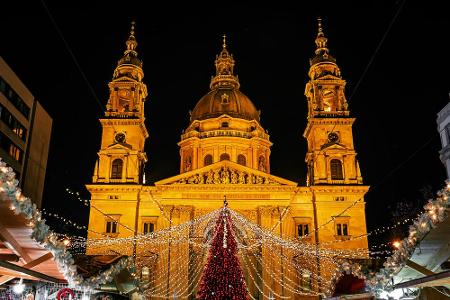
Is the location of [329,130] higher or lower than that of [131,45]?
lower

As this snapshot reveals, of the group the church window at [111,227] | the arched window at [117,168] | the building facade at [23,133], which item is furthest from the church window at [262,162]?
the building facade at [23,133]

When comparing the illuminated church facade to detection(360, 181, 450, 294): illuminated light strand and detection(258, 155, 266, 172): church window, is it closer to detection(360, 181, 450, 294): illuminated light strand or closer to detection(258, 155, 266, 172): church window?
detection(258, 155, 266, 172): church window

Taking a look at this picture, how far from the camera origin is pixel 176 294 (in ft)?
134

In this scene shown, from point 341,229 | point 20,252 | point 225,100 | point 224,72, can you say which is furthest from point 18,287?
point 224,72

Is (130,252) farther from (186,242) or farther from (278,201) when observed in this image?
(278,201)

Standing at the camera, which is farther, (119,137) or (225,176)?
(119,137)

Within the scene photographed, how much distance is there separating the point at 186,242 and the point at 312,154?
14.8 meters

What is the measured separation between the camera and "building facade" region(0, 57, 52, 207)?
4006 centimetres

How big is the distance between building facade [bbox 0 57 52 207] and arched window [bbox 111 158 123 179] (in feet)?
25.3

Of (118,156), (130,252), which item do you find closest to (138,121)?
(118,156)

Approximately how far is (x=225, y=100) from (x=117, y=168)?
20.3 metres

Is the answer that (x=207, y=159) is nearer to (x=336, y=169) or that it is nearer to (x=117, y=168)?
(x=117, y=168)

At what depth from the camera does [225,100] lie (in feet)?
204

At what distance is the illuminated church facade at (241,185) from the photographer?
43.5 m
